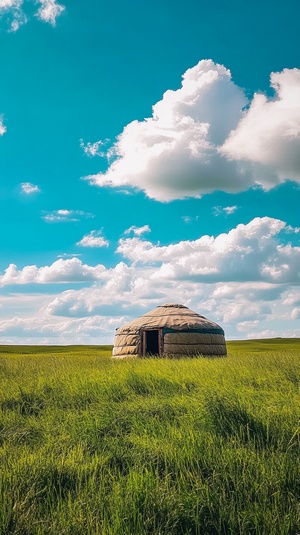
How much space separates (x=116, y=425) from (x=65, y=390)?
8.55ft

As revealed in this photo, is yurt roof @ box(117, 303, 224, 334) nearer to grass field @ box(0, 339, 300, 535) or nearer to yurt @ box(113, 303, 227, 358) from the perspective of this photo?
yurt @ box(113, 303, 227, 358)

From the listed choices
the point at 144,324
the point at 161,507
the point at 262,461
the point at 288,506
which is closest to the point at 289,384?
the point at 262,461

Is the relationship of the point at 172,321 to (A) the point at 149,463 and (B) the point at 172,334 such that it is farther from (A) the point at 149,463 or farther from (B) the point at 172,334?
(A) the point at 149,463

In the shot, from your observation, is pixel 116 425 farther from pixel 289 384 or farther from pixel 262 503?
pixel 289 384

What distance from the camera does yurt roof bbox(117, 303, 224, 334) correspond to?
59.8 feet

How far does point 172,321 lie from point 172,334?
58cm

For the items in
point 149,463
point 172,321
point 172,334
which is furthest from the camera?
point 172,321

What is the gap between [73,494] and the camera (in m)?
3.59

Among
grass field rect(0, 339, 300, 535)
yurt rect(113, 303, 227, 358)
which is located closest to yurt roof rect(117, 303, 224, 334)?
yurt rect(113, 303, 227, 358)

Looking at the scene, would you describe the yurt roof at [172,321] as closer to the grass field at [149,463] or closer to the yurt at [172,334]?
the yurt at [172,334]

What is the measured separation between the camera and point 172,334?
711 inches

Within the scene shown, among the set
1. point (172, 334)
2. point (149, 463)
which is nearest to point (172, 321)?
point (172, 334)

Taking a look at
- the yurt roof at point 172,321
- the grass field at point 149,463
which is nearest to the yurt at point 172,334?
the yurt roof at point 172,321

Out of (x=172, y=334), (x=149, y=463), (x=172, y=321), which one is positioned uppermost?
(x=172, y=321)
